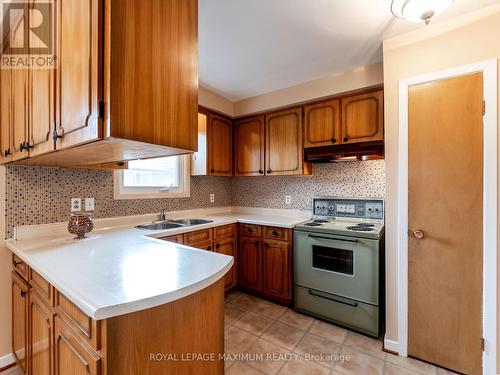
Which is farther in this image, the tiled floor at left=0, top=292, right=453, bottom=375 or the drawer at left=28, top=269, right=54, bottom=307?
the tiled floor at left=0, top=292, right=453, bottom=375

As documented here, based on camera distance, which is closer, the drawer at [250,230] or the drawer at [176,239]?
the drawer at [176,239]

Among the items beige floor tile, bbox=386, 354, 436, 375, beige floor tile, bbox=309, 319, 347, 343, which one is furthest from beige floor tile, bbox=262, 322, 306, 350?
beige floor tile, bbox=386, 354, 436, 375

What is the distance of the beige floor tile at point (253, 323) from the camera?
2.15 meters

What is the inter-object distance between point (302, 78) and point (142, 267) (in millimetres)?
2429

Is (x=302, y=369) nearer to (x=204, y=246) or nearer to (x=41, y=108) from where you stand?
Answer: (x=204, y=246)

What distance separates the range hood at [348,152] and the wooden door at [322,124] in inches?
3.2

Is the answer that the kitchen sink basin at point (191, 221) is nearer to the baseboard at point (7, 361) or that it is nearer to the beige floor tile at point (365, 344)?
the baseboard at point (7, 361)

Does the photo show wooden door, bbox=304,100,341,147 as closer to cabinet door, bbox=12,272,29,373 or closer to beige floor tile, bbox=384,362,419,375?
beige floor tile, bbox=384,362,419,375

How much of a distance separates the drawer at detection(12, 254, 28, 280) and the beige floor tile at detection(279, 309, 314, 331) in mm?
2036

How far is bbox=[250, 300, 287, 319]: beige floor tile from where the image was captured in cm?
241

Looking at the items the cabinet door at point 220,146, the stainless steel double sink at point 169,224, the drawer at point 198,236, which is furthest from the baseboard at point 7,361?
the cabinet door at point 220,146

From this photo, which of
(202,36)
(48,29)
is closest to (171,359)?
(48,29)

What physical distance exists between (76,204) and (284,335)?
6.91 ft

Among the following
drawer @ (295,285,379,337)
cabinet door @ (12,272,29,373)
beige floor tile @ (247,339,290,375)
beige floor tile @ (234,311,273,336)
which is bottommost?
beige floor tile @ (247,339,290,375)
